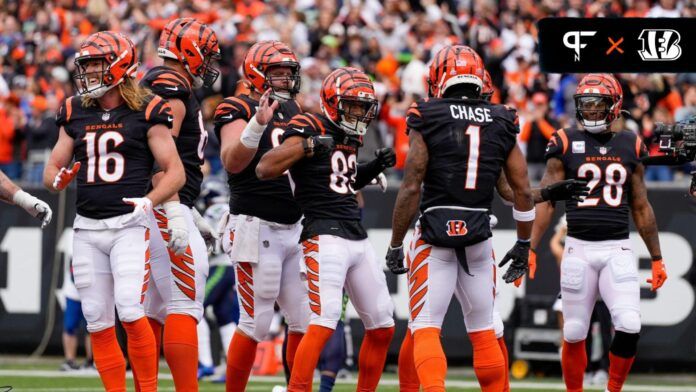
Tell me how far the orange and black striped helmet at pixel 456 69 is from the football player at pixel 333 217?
0.48m

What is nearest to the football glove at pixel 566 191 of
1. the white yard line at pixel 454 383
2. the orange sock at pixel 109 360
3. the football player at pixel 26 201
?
the orange sock at pixel 109 360

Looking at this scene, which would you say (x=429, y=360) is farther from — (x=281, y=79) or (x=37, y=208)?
(x=37, y=208)

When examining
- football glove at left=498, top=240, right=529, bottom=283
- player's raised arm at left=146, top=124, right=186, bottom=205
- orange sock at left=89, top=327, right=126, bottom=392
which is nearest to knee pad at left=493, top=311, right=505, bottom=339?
football glove at left=498, top=240, right=529, bottom=283

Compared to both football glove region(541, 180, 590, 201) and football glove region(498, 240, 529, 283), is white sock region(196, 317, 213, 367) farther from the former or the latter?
football glove region(498, 240, 529, 283)

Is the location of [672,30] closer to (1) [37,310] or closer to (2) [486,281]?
(2) [486,281]

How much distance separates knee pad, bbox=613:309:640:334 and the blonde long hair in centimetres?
348

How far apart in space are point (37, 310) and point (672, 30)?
26.3 ft

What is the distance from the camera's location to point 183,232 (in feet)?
24.6

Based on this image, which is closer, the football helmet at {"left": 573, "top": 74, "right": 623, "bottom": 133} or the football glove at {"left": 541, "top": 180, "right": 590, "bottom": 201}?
the football glove at {"left": 541, "top": 180, "right": 590, "bottom": 201}

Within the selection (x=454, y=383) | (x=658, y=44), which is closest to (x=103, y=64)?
(x=658, y=44)

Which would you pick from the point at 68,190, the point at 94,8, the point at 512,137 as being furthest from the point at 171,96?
the point at 94,8

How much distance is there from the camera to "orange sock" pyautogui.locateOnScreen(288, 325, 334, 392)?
25.2 ft

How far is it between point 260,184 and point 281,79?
66 cm

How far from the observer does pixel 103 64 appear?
24.8ft
